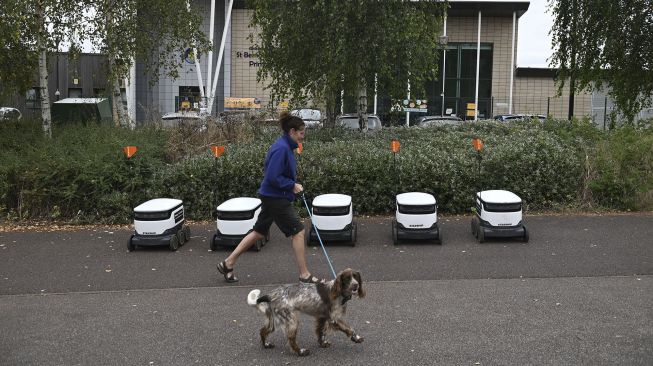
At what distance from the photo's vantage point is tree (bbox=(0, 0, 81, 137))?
12109 millimetres

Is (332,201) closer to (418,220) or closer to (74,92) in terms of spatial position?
(418,220)

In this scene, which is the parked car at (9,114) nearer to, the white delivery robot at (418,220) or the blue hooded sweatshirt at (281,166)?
the white delivery robot at (418,220)

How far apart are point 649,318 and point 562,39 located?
1262cm

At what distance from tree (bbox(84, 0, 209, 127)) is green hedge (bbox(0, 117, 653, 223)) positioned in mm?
3944

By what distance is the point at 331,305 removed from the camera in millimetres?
5223

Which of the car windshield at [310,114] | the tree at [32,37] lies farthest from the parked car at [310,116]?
the tree at [32,37]

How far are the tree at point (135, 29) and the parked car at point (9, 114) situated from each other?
7.34 ft

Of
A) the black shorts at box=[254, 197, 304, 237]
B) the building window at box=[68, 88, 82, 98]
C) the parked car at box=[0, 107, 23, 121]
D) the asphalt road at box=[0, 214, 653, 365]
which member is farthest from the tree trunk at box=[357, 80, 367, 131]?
the building window at box=[68, 88, 82, 98]

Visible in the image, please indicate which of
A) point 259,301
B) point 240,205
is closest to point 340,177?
point 240,205

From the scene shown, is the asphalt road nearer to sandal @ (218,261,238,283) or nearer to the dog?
sandal @ (218,261,238,283)

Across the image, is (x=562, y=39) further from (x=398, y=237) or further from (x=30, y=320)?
(x=30, y=320)

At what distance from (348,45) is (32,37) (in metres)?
6.29

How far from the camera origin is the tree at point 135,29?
1541cm

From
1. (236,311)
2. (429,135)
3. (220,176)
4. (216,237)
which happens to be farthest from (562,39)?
(236,311)
